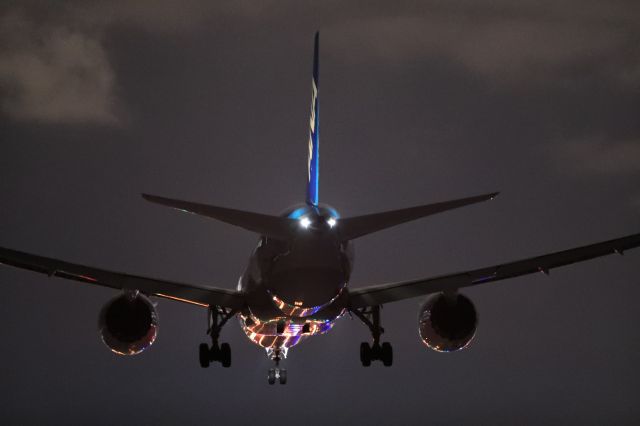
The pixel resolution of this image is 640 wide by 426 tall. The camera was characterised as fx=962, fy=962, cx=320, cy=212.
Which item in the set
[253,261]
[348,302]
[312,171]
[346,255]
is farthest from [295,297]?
[312,171]

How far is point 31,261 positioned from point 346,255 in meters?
10.5

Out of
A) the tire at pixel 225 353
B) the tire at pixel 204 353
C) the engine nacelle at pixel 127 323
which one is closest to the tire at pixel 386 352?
the tire at pixel 225 353

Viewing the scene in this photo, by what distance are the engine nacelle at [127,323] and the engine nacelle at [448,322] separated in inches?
393

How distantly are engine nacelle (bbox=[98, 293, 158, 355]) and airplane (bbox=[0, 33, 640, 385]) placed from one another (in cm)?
3

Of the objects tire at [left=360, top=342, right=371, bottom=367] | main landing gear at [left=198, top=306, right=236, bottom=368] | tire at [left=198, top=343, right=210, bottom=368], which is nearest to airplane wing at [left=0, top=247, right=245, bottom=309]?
main landing gear at [left=198, top=306, right=236, bottom=368]

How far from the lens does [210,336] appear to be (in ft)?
118

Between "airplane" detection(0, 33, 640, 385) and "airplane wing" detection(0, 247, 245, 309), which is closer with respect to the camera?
"airplane" detection(0, 33, 640, 385)

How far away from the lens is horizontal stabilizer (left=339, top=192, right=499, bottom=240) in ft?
82.9

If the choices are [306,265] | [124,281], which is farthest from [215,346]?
[306,265]

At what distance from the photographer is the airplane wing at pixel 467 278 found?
3247 centimetres

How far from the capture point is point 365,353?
117 feet

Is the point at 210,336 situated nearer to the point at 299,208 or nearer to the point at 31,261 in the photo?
the point at 31,261

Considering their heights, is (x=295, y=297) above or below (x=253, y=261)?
below

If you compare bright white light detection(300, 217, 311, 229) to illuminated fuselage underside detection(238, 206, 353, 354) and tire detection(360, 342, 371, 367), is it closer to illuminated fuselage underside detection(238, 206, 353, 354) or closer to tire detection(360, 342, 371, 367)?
illuminated fuselage underside detection(238, 206, 353, 354)
